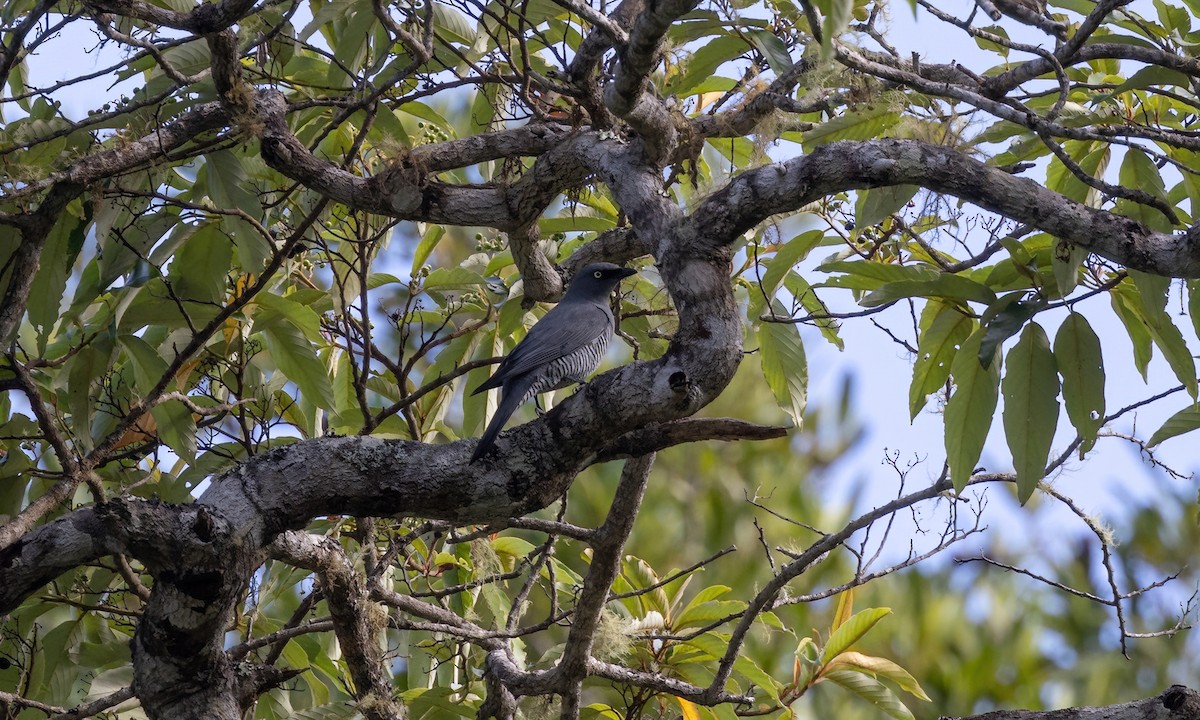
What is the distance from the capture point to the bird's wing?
3.78m

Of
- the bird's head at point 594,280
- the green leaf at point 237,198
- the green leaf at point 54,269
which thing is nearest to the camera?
the green leaf at point 237,198

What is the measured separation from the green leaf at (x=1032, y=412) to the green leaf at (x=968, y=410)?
0.27 feet

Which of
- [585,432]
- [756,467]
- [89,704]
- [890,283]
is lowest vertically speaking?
[89,704]

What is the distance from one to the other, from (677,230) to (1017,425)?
103 centimetres

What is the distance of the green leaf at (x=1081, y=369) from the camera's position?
281 centimetres

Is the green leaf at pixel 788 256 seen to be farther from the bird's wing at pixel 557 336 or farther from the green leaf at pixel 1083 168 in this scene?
the bird's wing at pixel 557 336

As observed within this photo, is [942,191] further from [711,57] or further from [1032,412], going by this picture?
[711,57]

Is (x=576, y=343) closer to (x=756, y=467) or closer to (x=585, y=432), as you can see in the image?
(x=585, y=432)

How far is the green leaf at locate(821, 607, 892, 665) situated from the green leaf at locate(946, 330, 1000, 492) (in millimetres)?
888

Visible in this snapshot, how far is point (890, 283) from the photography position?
278 centimetres

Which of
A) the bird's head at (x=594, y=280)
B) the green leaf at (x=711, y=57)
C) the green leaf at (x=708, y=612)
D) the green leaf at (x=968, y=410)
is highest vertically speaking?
the green leaf at (x=711, y=57)

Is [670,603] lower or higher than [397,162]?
lower

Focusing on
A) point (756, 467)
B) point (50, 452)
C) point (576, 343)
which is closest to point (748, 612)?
point (576, 343)

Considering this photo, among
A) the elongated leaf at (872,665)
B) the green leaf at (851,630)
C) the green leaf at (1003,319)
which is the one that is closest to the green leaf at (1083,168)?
the green leaf at (1003,319)
